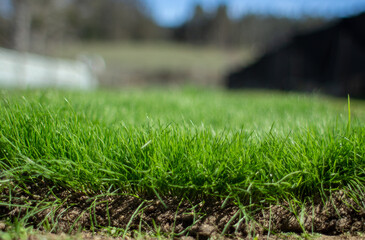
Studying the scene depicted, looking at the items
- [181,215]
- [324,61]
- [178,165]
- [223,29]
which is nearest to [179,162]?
[178,165]

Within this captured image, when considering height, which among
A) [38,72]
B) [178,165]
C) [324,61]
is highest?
[324,61]

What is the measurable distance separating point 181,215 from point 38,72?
1515 centimetres

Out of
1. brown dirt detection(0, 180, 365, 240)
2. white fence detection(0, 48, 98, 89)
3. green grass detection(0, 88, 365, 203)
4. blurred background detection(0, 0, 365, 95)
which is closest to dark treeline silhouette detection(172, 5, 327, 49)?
blurred background detection(0, 0, 365, 95)

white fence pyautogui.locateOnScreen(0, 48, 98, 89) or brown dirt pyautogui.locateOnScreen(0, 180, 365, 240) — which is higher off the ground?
white fence pyautogui.locateOnScreen(0, 48, 98, 89)

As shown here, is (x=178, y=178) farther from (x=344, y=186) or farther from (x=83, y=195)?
(x=344, y=186)

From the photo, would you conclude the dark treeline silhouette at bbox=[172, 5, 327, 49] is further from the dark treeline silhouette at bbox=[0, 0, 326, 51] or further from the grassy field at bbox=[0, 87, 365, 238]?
the grassy field at bbox=[0, 87, 365, 238]

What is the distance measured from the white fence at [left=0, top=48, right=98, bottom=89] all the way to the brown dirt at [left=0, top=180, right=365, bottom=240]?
5.15 m

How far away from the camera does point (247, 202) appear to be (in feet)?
4.47

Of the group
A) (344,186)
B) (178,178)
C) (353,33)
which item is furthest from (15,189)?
(353,33)

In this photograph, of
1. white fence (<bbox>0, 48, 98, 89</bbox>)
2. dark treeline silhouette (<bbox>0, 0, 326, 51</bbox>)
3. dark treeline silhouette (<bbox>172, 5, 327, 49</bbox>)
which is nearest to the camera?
white fence (<bbox>0, 48, 98, 89</bbox>)

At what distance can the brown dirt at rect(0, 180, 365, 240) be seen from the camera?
128 centimetres

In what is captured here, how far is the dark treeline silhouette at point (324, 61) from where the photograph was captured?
1045 cm

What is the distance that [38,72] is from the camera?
1438cm

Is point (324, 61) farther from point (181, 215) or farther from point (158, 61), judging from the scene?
point (158, 61)
